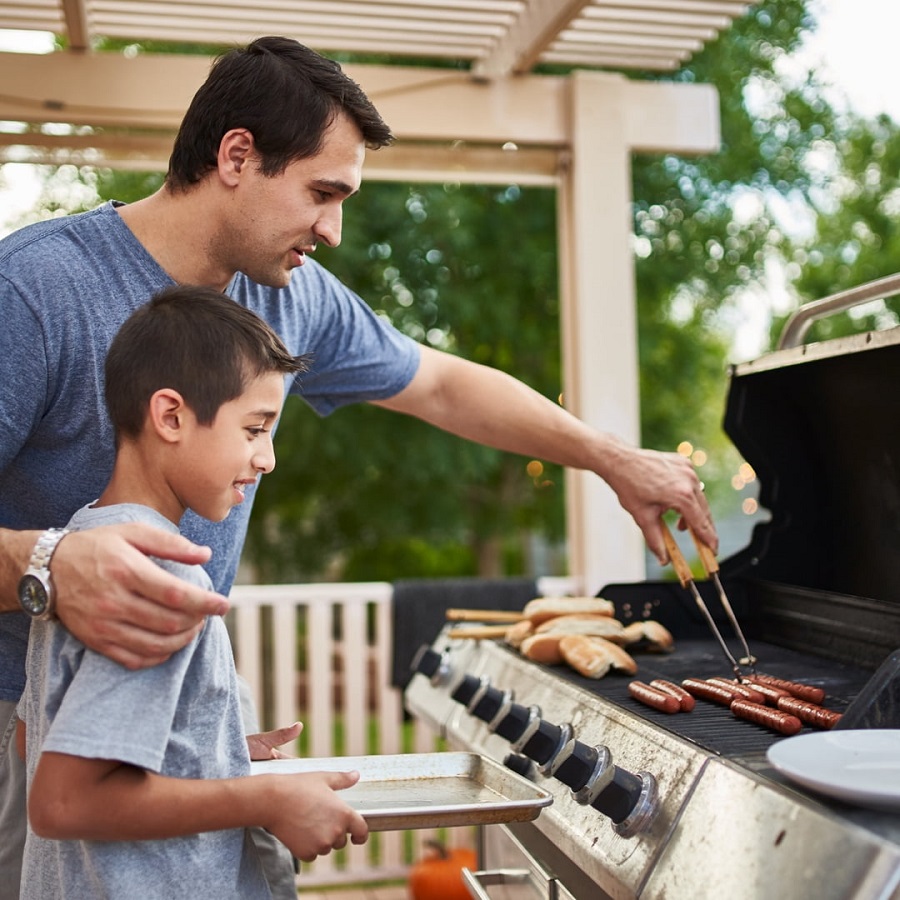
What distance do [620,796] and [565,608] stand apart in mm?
852

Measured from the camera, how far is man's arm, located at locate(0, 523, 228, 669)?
104 centimetres

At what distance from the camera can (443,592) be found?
12.6ft

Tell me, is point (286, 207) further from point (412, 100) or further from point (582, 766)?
point (412, 100)

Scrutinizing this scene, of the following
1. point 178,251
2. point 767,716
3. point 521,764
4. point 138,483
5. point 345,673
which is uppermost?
point 178,251

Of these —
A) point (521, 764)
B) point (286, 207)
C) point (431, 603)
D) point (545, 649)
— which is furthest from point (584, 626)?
point (431, 603)

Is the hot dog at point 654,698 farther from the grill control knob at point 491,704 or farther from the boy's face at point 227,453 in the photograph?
the boy's face at point 227,453

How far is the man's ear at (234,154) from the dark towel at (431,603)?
2.43 metres

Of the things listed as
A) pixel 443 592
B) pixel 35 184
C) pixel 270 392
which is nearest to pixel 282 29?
pixel 443 592

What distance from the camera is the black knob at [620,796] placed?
1276mm

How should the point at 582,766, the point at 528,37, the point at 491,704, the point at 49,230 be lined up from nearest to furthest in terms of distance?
the point at 582,766, the point at 49,230, the point at 491,704, the point at 528,37

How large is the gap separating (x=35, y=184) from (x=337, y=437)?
328 centimetres

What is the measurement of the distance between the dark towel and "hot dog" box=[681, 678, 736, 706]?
2.15 metres

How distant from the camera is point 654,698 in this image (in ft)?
4.99

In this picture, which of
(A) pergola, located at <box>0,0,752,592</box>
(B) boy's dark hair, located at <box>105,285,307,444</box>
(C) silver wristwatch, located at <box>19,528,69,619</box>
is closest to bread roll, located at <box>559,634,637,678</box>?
(B) boy's dark hair, located at <box>105,285,307,444</box>
